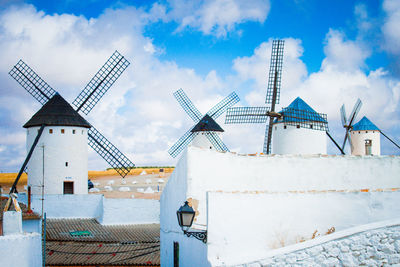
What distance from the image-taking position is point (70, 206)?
22328 mm

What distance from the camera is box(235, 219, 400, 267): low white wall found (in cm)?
673

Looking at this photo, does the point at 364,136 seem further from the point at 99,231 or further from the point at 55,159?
the point at 55,159

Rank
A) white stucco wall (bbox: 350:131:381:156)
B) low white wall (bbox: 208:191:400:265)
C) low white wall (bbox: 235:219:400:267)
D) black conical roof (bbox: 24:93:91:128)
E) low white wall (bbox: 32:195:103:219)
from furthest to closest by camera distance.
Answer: white stucco wall (bbox: 350:131:381:156) < black conical roof (bbox: 24:93:91:128) < low white wall (bbox: 32:195:103:219) < low white wall (bbox: 208:191:400:265) < low white wall (bbox: 235:219:400:267)

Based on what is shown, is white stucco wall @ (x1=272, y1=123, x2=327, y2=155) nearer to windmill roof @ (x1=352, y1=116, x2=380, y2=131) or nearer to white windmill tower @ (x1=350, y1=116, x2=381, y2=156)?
white windmill tower @ (x1=350, y1=116, x2=381, y2=156)

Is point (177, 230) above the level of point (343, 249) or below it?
below

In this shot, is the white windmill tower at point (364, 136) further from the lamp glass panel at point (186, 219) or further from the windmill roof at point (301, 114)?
the lamp glass panel at point (186, 219)

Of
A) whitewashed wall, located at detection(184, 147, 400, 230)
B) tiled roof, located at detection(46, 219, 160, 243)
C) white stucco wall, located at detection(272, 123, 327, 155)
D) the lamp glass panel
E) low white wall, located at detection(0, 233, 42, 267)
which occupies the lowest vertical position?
→ tiled roof, located at detection(46, 219, 160, 243)

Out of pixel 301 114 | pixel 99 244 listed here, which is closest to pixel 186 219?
pixel 99 244

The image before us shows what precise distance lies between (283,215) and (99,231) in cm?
1439

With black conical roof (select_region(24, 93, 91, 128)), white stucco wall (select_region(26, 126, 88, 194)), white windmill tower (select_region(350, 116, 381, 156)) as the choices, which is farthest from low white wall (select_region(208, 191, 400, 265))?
white windmill tower (select_region(350, 116, 381, 156))

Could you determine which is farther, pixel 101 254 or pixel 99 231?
pixel 99 231

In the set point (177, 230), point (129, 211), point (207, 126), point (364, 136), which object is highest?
point (207, 126)

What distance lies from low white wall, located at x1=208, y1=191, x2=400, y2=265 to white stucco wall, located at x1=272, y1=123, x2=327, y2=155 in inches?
525

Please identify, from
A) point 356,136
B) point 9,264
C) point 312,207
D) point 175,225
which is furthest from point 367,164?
point 356,136
